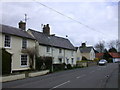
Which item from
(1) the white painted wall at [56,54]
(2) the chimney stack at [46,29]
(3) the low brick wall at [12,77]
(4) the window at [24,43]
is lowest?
(3) the low brick wall at [12,77]

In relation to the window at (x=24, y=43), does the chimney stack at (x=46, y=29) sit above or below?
above

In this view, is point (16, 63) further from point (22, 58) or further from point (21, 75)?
point (21, 75)

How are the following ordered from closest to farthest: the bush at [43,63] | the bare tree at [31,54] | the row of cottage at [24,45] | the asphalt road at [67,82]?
the asphalt road at [67,82] → the row of cottage at [24,45] → the bare tree at [31,54] → the bush at [43,63]

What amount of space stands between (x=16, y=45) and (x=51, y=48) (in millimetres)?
12533

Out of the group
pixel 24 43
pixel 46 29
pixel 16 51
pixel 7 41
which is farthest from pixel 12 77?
pixel 46 29

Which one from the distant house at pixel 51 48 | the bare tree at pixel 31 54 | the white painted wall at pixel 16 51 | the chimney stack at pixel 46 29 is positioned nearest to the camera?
the white painted wall at pixel 16 51

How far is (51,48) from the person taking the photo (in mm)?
42156

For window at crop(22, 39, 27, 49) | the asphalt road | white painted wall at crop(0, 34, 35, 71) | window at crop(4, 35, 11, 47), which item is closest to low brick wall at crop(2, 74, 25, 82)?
the asphalt road

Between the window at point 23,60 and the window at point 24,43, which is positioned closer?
the window at point 23,60

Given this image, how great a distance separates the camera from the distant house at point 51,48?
3812 cm

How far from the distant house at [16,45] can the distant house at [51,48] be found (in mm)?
3786

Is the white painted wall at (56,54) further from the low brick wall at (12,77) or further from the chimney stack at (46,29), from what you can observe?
the low brick wall at (12,77)

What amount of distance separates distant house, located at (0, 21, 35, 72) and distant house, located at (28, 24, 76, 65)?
12.4 ft

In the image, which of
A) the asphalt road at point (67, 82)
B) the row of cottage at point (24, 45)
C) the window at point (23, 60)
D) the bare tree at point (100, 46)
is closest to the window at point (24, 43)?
the row of cottage at point (24, 45)
